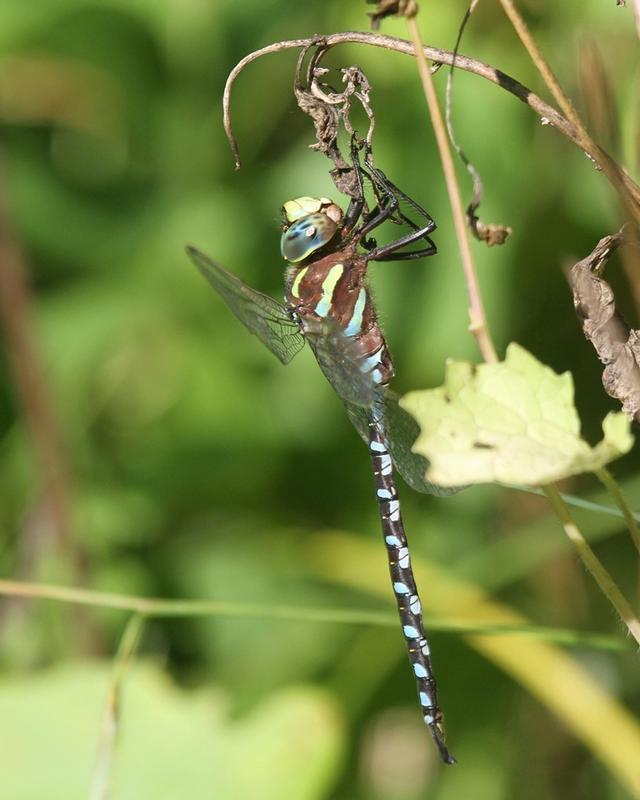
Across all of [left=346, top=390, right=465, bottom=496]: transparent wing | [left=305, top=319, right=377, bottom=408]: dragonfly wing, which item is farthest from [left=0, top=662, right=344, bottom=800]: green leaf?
[left=305, top=319, right=377, bottom=408]: dragonfly wing

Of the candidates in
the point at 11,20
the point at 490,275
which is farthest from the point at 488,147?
the point at 11,20

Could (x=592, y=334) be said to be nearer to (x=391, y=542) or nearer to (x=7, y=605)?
(x=391, y=542)

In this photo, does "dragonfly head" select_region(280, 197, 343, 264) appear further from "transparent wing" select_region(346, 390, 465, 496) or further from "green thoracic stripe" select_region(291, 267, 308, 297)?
"transparent wing" select_region(346, 390, 465, 496)

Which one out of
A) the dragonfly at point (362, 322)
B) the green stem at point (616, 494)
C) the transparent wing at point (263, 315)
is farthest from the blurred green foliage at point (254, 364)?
the green stem at point (616, 494)

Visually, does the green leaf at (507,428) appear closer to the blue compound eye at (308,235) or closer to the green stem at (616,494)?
the green stem at (616,494)

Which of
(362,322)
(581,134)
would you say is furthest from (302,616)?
(581,134)

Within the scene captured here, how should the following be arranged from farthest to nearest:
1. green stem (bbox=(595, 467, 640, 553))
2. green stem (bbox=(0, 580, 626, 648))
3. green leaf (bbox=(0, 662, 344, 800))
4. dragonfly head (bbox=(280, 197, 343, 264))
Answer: green leaf (bbox=(0, 662, 344, 800)) → dragonfly head (bbox=(280, 197, 343, 264)) → green stem (bbox=(0, 580, 626, 648)) → green stem (bbox=(595, 467, 640, 553))
